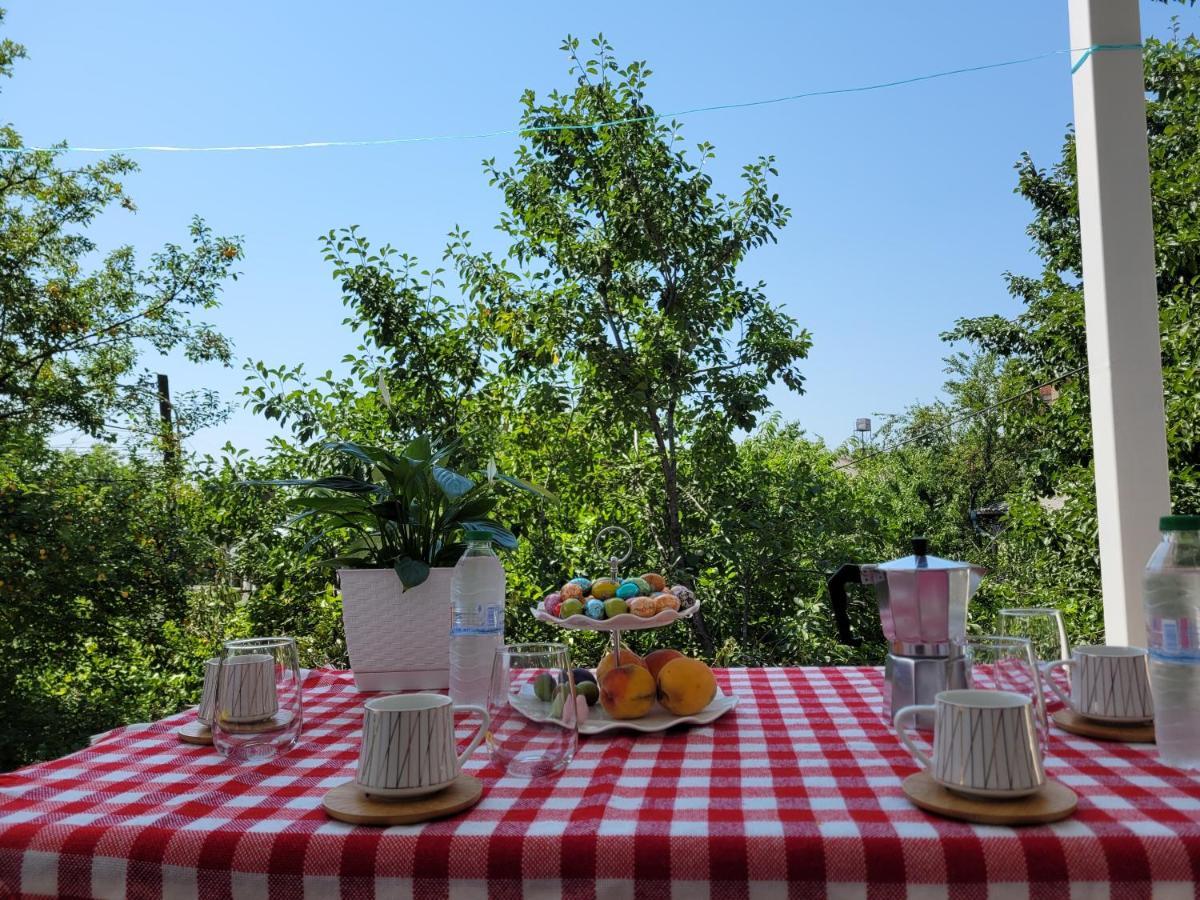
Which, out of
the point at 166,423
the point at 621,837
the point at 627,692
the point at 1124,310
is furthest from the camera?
the point at 166,423

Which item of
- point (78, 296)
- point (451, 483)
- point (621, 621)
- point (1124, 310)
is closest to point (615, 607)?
point (621, 621)

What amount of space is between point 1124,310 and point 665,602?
1.16 meters

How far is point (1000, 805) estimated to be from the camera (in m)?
0.74

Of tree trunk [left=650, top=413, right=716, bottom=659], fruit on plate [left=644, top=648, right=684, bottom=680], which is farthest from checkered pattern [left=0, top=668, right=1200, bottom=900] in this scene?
tree trunk [left=650, top=413, right=716, bottom=659]

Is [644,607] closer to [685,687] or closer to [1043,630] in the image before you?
[685,687]

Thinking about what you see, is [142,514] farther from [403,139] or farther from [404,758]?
[404,758]

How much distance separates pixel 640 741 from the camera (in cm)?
103

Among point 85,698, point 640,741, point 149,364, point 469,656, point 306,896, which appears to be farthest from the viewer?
point 149,364

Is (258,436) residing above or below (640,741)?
above

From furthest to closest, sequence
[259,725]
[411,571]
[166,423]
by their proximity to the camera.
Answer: [166,423]
[411,571]
[259,725]

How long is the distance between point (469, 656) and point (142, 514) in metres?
3.21

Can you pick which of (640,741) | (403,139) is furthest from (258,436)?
(640,741)

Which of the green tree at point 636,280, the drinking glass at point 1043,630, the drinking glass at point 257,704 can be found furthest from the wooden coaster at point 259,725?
the green tree at point 636,280

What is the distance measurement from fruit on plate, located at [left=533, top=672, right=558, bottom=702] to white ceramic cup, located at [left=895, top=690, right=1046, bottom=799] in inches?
13.9
